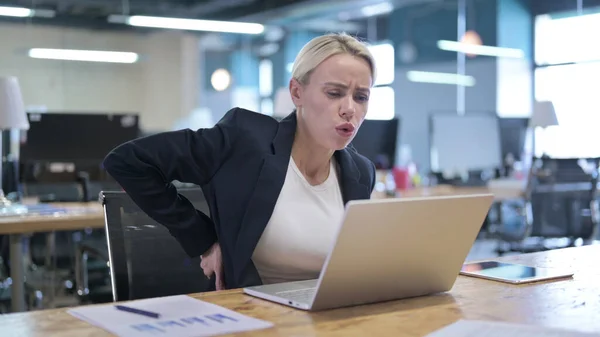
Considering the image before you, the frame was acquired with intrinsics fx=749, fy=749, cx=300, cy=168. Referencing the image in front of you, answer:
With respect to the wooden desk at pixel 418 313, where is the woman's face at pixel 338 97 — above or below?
above

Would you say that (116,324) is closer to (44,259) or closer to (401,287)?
(401,287)

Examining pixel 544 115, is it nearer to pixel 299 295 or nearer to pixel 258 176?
pixel 258 176

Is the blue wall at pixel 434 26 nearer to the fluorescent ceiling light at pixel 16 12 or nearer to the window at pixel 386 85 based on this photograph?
the window at pixel 386 85

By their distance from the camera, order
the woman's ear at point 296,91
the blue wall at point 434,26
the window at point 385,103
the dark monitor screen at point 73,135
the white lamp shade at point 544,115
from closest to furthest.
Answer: the woman's ear at point 296,91, the dark monitor screen at point 73,135, the white lamp shade at point 544,115, the blue wall at point 434,26, the window at point 385,103

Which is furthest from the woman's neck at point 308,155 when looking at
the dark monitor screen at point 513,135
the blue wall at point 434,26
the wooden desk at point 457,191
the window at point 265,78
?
the window at point 265,78

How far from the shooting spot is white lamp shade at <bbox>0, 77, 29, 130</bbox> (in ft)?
11.6

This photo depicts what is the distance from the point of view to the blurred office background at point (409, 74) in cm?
623

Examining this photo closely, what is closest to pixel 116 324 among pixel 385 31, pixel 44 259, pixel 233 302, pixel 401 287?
pixel 233 302

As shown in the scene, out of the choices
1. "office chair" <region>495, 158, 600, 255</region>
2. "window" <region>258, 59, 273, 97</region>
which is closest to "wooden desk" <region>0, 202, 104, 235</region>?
"office chair" <region>495, 158, 600, 255</region>

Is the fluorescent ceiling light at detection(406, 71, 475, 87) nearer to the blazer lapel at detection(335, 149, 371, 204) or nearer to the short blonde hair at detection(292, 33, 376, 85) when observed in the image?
the blazer lapel at detection(335, 149, 371, 204)

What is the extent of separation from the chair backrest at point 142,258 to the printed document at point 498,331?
0.80 meters

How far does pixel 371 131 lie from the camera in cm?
502

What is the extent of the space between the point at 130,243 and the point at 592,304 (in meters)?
1.02

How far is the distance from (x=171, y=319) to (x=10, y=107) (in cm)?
270
